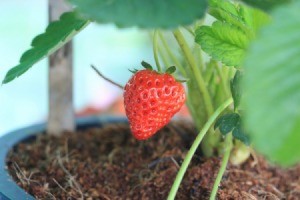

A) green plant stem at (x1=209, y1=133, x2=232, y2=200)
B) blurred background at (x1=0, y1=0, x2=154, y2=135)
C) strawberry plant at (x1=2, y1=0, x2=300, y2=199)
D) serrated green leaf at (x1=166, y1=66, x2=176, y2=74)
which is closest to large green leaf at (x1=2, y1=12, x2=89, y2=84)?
strawberry plant at (x1=2, y1=0, x2=300, y2=199)

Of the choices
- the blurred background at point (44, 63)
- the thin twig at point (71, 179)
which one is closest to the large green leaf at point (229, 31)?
the thin twig at point (71, 179)

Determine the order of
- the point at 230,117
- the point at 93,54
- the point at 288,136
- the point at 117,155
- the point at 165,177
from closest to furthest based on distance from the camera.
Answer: the point at 288,136 < the point at 230,117 < the point at 165,177 < the point at 117,155 < the point at 93,54

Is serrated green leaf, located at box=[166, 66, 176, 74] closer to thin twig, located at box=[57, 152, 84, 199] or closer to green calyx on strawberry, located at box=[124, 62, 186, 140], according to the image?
green calyx on strawberry, located at box=[124, 62, 186, 140]

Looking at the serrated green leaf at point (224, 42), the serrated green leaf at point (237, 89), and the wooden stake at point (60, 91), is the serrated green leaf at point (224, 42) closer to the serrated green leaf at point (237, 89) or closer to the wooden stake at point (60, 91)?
the serrated green leaf at point (237, 89)

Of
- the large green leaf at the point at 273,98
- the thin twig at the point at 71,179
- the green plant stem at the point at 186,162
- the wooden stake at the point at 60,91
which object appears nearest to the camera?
the large green leaf at the point at 273,98

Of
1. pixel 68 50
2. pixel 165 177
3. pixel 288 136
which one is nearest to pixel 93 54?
pixel 68 50

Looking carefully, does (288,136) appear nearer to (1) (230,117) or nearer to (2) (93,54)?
(1) (230,117)

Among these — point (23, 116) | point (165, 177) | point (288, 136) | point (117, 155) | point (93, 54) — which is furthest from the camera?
point (93, 54)

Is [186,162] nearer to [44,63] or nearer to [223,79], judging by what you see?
[223,79]
